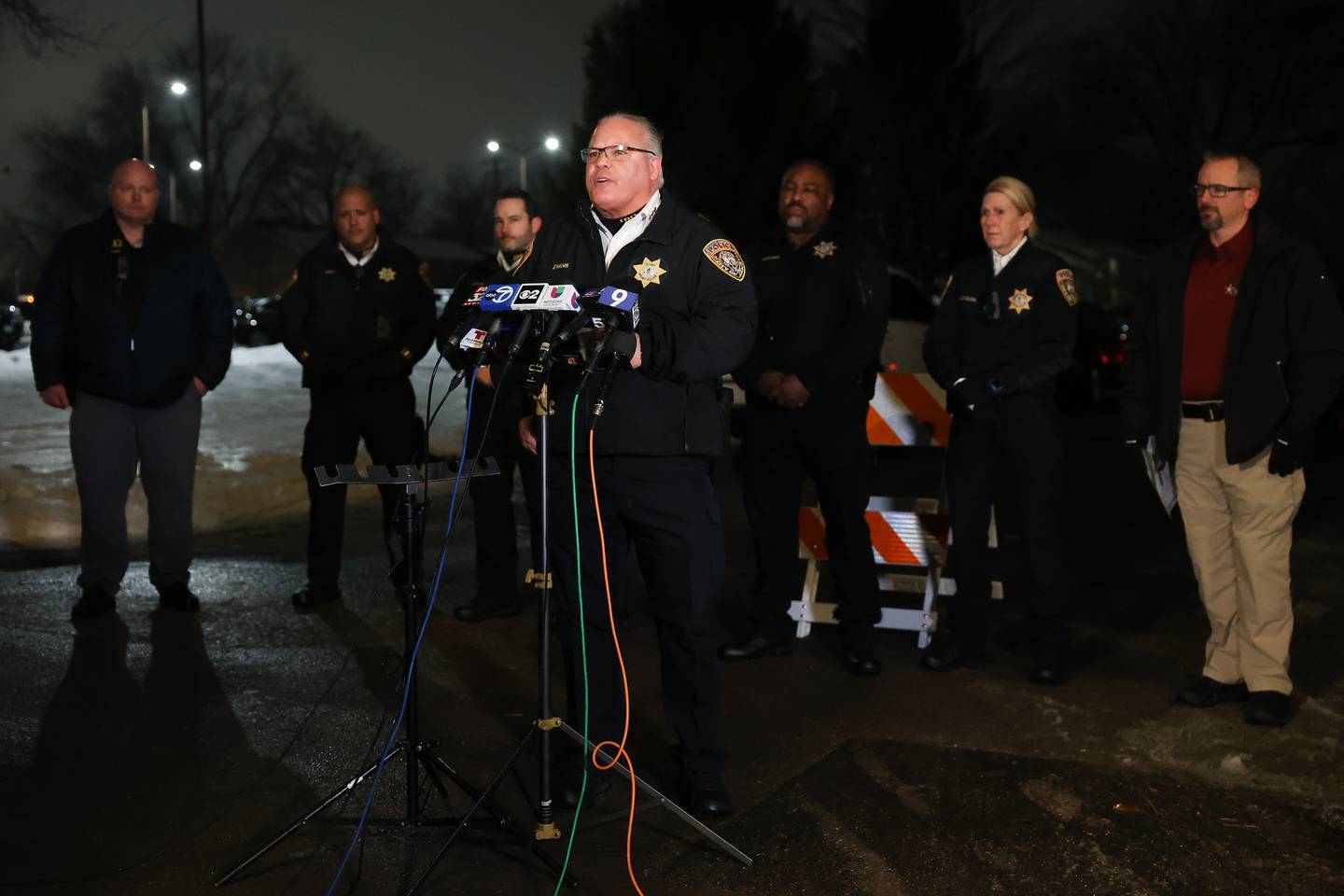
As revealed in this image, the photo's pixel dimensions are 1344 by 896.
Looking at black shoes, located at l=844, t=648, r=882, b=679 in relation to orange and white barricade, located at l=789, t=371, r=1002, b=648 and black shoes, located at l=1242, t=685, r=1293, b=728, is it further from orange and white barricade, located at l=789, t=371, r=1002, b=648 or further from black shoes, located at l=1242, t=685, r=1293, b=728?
black shoes, located at l=1242, t=685, r=1293, b=728

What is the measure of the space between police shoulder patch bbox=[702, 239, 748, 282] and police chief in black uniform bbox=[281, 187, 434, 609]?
127 inches

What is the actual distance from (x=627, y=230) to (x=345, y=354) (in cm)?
333

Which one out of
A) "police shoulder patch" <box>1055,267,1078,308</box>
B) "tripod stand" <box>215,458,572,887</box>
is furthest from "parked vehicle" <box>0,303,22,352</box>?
"tripod stand" <box>215,458,572,887</box>

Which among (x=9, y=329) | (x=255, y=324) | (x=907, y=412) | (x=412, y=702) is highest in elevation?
(x=255, y=324)

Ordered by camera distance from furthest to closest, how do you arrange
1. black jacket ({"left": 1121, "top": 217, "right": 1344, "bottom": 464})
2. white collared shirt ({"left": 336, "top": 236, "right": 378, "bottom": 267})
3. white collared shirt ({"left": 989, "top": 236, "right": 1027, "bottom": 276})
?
1. white collared shirt ({"left": 336, "top": 236, "right": 378, "bottom": 267})
2. white collared shirt ({"left": 989, "top": 236, "right": 1027, "bottom": 276})
3. black jacket ({"left": 1121, "top": 217, "right": 1344, "bottom": 464})

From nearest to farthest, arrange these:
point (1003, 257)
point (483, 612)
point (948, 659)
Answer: point (1003, 257) → point (948, 659) → point (483, 612)

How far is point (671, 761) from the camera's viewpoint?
506 centimetres

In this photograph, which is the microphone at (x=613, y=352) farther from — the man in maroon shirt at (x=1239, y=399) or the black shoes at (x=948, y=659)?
the black shoes at (x=948, y=659)

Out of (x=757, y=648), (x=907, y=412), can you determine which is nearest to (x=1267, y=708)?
(x=757, y=648)

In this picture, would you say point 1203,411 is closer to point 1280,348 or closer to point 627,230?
point 1280,348

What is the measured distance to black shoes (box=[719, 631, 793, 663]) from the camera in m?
6.36

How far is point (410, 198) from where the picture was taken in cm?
8825

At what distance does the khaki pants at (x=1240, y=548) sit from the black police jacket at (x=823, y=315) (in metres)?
1.42

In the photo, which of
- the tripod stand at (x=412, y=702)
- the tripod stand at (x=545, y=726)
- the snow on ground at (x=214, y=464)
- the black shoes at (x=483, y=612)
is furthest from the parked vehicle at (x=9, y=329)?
the tripod stand at (x=545, y=726)
